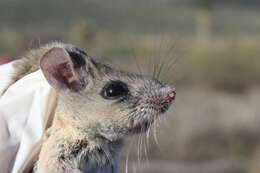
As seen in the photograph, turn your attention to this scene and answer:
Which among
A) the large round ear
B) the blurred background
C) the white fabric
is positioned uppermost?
the large round ear

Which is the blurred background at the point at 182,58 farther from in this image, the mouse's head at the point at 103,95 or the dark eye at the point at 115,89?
the dark eye at the point at 115,89

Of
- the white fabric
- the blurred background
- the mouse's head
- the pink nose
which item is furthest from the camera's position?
the blurred background

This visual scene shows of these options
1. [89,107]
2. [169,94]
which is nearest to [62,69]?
[89,107]

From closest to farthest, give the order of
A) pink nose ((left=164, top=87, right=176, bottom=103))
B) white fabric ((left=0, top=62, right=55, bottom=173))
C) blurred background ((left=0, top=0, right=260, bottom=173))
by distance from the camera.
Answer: white fabric ((left=0, top=62, right=55, bottom=173)), pink nose ((left=164, top=87, right=176, bottom=103)), blurred background ((left=0, top=0, right=260, bottom=173))

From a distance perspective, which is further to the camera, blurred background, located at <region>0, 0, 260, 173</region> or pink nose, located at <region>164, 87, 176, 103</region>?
blurred background, located at <region>0, 0, 260, 173</region>

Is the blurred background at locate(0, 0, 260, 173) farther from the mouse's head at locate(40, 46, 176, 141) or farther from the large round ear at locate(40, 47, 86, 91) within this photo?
the large round ear at locate(40, 47, 86, 91)

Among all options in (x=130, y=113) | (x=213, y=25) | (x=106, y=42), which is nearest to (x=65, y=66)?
(x=130, y=113)

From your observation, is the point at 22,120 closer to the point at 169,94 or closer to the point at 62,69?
the point at 62,69

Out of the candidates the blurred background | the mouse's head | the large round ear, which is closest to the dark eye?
the mouse's head

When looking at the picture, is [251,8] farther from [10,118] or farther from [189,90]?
[10,118]
